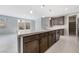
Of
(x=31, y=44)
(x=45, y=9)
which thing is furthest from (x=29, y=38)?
(x=45, y=9)

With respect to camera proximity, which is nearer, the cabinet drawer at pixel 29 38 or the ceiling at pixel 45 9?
the cabinet drawer at pixel 29 38

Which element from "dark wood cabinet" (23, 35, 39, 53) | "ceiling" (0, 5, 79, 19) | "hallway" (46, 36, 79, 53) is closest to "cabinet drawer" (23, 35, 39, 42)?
"dark wood cabinet" (23, 35, 39, 53)

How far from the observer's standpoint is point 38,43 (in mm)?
2422

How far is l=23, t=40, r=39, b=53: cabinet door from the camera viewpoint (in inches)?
74.7

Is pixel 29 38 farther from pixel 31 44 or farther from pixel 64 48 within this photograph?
pixel 64 48

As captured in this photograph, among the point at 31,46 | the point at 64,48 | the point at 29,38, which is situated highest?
the point at 29,38

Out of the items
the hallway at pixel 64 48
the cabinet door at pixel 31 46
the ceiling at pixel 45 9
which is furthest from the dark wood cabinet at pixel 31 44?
the ceiling at pixel 45 9

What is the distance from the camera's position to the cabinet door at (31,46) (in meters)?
1.90

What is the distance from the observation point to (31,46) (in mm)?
2088

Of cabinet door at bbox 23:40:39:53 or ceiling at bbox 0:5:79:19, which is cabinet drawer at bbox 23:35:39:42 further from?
ceiling at bbox 0:5:79:19

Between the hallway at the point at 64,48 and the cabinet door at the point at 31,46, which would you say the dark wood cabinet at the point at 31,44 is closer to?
the cabinet door at the point at 31,46

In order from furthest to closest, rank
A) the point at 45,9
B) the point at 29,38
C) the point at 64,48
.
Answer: the point at 45,9, the point at 64,48, the point at 29,38
